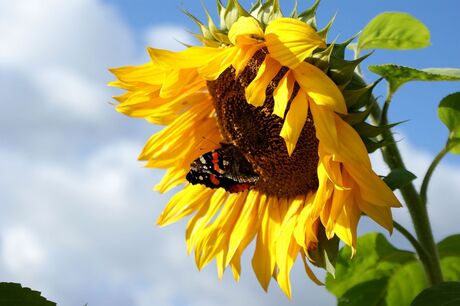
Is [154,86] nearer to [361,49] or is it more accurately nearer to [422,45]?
[361,49]

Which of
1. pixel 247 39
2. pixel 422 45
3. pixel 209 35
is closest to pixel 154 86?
pixel 209 35

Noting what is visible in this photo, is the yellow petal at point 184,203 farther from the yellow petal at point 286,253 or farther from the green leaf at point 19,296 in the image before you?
the green leaf at point 19,296

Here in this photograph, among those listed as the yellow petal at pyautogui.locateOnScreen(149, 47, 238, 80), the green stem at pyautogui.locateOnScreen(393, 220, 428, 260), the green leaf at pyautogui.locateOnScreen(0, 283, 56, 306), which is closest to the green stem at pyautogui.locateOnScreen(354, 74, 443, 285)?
the green stem at pyautogui.locateOnScreen(393, 220, 428, 260)

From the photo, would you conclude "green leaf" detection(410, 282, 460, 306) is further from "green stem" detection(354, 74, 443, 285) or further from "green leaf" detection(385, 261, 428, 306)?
"green leaf" detection(385, 261, 428, 306)

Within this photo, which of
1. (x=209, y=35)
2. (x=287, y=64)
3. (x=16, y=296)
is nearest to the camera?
(x=16, y=296)

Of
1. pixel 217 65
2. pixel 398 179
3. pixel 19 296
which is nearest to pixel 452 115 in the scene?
pixel 398 179

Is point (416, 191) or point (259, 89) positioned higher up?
point (259, 89)

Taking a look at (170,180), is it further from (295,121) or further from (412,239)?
(412,239)
